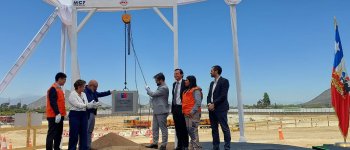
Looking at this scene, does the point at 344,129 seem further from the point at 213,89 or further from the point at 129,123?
the point at 129,123

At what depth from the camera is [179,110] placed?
21.8 feet

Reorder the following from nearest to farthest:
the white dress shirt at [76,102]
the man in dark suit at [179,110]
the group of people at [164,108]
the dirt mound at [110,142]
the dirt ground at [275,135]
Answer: the white dress shirt at [76,102] → the group of people at [164,108] → the man in dark suit at [179,110] → the dirt mound at [110,142] → the dirt ground at [275,135]

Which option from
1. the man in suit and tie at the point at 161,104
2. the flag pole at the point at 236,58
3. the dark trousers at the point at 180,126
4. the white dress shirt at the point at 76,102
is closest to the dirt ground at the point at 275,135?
the flag pole at the point at 236,58

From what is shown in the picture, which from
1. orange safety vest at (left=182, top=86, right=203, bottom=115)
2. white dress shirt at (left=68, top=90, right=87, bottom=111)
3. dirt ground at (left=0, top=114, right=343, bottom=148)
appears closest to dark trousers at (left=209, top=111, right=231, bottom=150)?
orange safety vest at (left=182, top=86, right=203, bottom=115)

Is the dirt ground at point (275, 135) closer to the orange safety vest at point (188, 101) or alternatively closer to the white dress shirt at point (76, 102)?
the orange safety vest at point (188, 101)

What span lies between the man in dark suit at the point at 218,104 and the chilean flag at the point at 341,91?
3.70 meters

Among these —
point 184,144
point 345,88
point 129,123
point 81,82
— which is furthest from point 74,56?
point 129,123

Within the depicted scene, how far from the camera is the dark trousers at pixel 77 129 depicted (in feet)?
19.9

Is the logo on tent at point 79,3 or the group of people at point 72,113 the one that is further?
the logo on tent at point 79,3

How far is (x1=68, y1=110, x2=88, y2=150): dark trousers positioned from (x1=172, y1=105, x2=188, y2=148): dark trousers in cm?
167

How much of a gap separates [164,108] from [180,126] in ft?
1.58

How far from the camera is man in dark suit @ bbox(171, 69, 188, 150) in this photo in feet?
21.8

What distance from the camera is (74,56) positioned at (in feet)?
27.0

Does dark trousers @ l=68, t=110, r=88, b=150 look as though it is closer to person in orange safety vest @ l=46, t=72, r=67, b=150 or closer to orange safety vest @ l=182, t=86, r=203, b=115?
person in orange safety vest @ l=46, t=72, r=67, b=150
